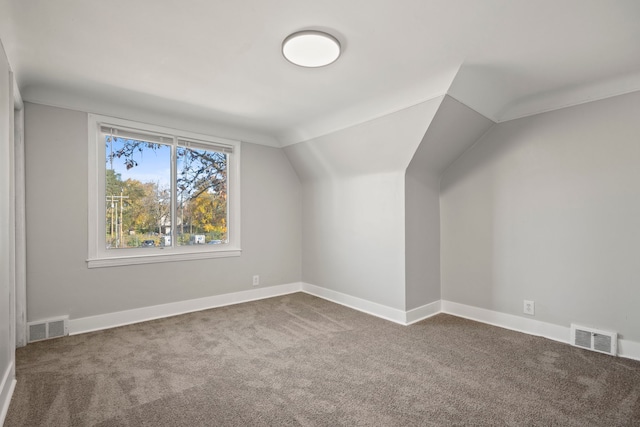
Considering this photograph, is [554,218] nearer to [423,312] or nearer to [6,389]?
[423,312]

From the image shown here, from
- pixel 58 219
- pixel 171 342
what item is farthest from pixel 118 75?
pixel 171 342

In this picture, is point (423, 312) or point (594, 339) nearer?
point (594, 339)

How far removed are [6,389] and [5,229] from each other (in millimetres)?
951

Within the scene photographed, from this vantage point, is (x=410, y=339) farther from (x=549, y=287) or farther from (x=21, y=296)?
(x=21, y=296)

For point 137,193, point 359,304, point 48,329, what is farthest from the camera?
point 359,304

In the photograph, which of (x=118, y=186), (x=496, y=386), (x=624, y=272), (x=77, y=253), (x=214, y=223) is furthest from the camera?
(x=214, y=223)

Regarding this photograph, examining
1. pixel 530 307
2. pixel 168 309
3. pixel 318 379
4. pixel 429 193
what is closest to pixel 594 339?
pixel 530 307

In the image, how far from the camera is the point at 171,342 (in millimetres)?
2734

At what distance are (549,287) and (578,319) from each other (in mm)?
319

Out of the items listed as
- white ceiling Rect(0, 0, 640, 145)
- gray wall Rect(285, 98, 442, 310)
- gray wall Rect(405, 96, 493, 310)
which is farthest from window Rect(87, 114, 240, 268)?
gray wall Rect(405, 96, 493, 310)

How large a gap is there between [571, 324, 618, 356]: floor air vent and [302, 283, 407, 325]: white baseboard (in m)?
1.43

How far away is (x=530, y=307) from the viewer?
296cm

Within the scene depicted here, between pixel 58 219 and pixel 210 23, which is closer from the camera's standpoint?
pixel 210 23

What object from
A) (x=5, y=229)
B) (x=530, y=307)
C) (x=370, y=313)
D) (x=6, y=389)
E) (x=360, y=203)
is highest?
(x=360, y=203)
